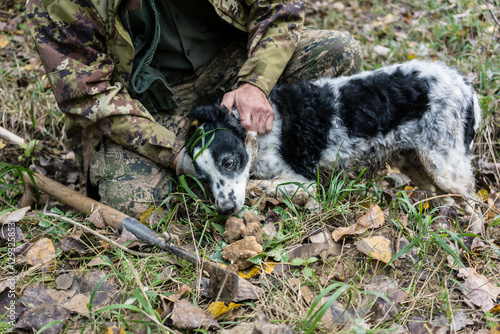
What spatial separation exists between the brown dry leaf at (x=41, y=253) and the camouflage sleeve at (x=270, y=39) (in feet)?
6.51

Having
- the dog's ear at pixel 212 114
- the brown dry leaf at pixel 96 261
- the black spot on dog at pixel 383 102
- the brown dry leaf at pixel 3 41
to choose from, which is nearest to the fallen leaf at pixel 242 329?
the brown dry leaf at pixel 96 261

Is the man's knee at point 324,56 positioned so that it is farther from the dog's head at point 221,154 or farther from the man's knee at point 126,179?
the man's knee at point 126,179

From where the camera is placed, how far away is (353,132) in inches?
130

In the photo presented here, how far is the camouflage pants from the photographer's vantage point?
332 cm

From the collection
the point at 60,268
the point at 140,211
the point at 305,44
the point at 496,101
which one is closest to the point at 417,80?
the point at 305,44

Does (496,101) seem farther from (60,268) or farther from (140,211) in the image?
(60,268)

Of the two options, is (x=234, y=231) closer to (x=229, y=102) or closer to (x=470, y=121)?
(x=229, y=102)

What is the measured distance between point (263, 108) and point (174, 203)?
110 centimetres

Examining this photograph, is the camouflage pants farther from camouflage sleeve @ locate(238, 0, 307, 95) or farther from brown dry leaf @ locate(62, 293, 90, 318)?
brown dry leaf @ locate(62, 293, 90, 318)

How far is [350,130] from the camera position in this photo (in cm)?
329

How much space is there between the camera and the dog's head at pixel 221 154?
301 centimetres

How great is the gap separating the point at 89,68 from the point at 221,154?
49.2 inches

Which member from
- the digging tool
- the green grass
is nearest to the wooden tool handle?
the digging tool

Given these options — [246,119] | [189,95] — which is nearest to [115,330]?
[246,119]
